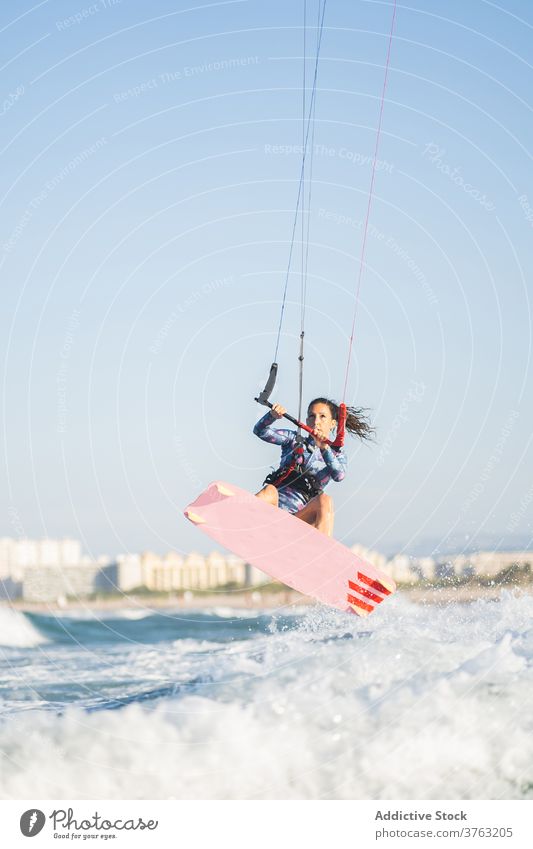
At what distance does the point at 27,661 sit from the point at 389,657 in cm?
1092

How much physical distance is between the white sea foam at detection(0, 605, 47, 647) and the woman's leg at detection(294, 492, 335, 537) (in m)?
17.6

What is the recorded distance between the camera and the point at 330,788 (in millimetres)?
13656

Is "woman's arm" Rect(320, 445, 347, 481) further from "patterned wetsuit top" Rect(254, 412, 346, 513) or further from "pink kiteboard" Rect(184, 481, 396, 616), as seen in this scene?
"pink kiteboard" Rect(184, 481, 396, 616)

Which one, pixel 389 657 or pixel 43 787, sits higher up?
pixel 389 657

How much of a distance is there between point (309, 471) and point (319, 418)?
1.70 ft

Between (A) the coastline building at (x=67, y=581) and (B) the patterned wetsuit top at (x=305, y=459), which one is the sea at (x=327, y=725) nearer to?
(B) the patterned wetsuit top at (x=305, y=459)

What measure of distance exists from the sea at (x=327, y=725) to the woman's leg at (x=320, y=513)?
3.60 meters

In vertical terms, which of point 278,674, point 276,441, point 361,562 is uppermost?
point 276,441

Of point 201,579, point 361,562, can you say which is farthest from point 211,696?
point 201,579

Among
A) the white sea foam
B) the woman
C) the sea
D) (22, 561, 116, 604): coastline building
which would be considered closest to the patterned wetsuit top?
the woman

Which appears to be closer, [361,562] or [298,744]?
[361,562]

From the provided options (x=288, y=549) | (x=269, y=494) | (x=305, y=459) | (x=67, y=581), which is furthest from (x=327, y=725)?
(x=67, y=581)

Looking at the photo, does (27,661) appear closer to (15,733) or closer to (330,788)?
(15,733)

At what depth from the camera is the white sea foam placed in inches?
1122
